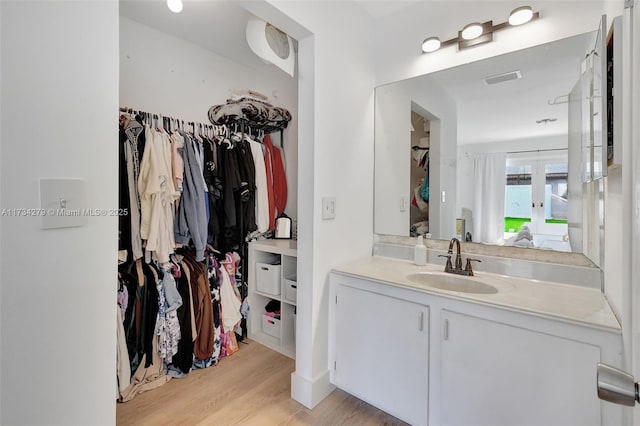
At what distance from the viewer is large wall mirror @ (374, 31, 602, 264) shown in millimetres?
1488

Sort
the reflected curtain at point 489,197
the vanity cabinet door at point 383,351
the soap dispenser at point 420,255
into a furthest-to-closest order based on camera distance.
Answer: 1. the soap dispenser at point 420,255
2. the reflected curtain at point 489,197
3. the vanity cabinet door at point 383,351

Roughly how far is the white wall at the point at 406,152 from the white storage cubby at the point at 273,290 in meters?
0.76

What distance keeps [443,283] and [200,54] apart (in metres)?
2.52

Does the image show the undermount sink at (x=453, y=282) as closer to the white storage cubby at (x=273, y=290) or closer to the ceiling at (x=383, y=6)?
the white storage cubby at (x=273, y=290)

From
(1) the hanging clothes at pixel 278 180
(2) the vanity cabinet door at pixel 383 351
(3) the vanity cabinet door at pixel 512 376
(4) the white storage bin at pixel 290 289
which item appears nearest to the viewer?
(3) the vanity cabinet door at pixel 512 376

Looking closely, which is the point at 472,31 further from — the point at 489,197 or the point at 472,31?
the point at 489,197

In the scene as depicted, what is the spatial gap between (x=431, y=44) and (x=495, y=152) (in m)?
0.77

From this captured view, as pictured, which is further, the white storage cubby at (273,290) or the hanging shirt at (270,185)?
the hanging shirt at (270,185)

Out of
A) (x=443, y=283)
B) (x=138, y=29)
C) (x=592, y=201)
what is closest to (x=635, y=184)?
(x=592, y=201)

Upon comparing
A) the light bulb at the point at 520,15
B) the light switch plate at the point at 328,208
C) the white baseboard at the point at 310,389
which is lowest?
the white baseboard at the point at 310,389

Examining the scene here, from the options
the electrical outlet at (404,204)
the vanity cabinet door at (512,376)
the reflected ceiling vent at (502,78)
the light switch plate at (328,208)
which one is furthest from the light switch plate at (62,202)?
the reflected ceiling vent at (502,78)

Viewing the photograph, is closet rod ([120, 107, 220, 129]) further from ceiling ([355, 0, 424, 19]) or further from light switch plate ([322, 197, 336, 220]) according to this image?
ceiling ([355, 0, 424, 19])

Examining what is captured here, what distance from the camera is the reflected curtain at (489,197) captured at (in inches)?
69.6

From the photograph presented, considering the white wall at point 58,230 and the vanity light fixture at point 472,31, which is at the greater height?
the vanity light fixture at point 472,31
